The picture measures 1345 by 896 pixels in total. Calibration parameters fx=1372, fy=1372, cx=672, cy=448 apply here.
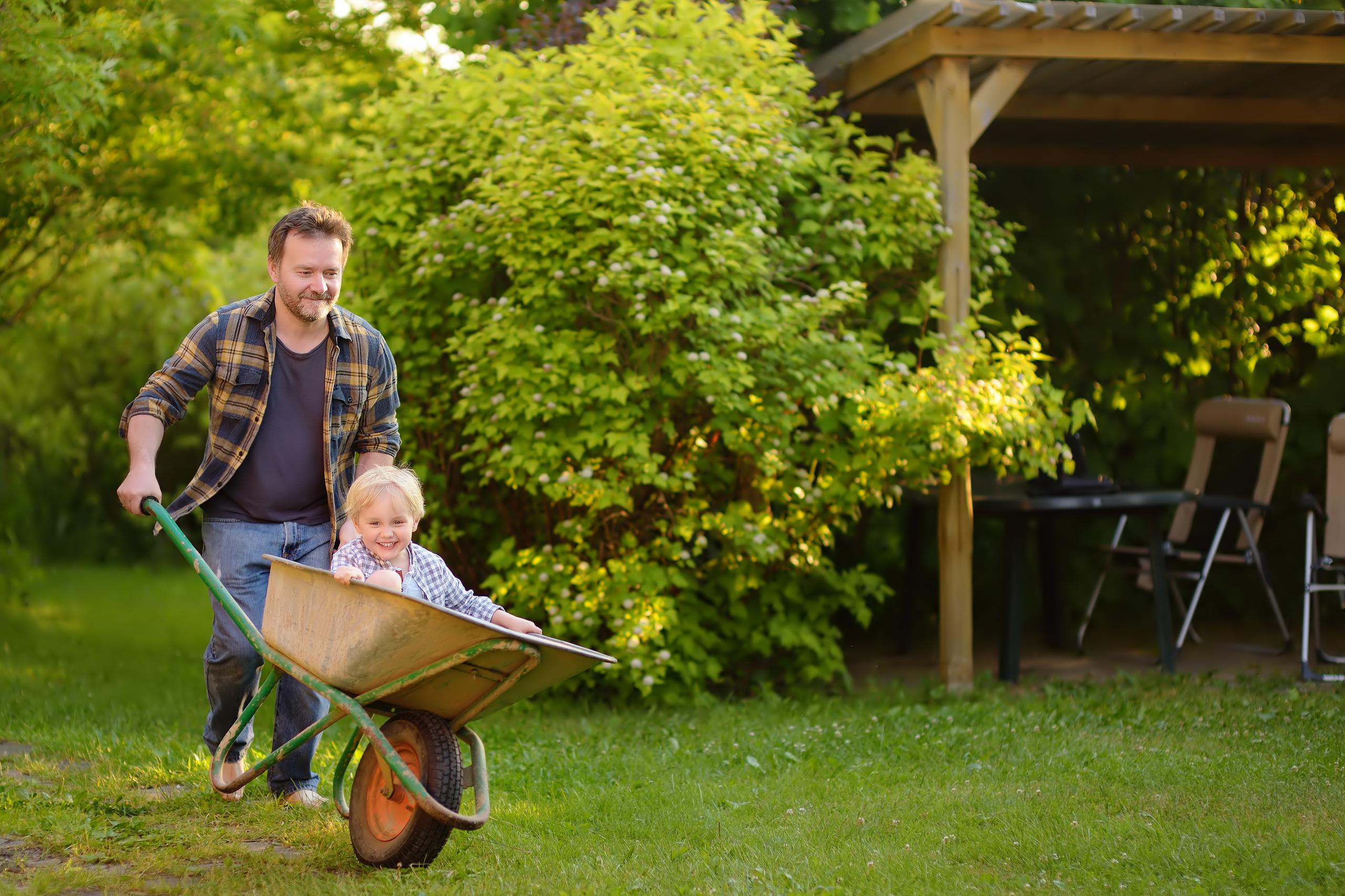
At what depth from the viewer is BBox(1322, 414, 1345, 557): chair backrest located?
6102 millimetres

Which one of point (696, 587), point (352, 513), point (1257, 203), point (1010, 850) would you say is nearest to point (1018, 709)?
point (696, 587)

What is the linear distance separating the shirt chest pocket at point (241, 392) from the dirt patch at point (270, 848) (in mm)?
1147

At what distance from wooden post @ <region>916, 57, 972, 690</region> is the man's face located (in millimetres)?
3091

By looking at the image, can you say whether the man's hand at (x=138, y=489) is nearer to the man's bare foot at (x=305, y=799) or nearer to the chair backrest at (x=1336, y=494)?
the man's bare foot at (x=305, y=799)

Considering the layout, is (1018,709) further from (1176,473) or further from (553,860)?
(1176,473)

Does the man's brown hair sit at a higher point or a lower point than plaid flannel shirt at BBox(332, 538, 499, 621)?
higher

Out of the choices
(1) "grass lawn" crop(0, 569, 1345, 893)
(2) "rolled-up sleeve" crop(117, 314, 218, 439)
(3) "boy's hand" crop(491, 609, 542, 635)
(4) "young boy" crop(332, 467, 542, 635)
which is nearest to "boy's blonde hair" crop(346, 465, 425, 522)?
(4) "young boy" crop(332, 467, 542, 635)

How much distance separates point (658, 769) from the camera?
462 cm

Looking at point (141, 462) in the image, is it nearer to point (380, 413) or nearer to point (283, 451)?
point (283, 451)

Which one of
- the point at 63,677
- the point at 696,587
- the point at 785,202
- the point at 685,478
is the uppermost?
the point at 785,202

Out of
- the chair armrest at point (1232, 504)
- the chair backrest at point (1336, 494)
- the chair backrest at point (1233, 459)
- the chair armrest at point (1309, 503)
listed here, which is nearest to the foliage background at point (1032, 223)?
the chair backrest at point (1233, 459)

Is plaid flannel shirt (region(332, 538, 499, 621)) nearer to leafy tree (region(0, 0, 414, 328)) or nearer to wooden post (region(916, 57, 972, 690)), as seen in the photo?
wooden post (region(916, 57, 972, 690))

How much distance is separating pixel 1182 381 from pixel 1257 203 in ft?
4.32

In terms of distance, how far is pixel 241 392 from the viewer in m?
3.80
